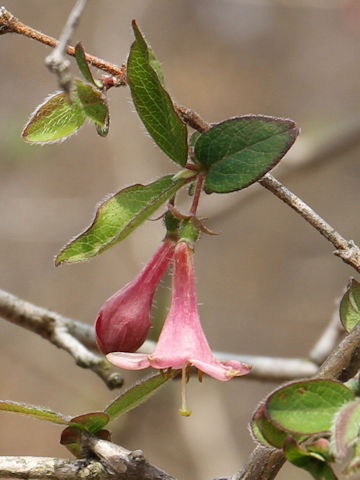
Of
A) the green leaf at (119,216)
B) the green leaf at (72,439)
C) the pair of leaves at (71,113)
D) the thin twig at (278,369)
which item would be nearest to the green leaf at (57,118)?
the pair of leaves at (71,113)

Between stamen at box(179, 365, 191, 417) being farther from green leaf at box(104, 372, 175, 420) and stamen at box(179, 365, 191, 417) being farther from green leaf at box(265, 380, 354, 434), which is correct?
green leaf at box(265, 380, 354, 434)

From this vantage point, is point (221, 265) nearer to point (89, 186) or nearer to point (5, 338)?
point (89, 186)

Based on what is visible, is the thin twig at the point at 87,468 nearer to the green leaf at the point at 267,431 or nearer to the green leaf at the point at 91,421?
the green leaf at the point at 91,421

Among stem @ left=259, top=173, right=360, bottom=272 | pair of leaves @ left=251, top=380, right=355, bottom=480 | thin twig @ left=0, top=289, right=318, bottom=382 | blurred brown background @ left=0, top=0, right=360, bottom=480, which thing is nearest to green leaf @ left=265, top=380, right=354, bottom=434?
pair of leaves @ left=251, top=380, right=355, bottom=480

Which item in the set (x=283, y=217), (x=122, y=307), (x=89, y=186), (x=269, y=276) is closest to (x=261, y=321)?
(x=269, y=276)

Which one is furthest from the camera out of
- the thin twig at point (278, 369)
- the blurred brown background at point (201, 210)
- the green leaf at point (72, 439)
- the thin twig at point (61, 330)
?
the blurred brown background at point (201, 210)

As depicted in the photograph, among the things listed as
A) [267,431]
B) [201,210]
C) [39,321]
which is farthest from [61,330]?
[201,210]
